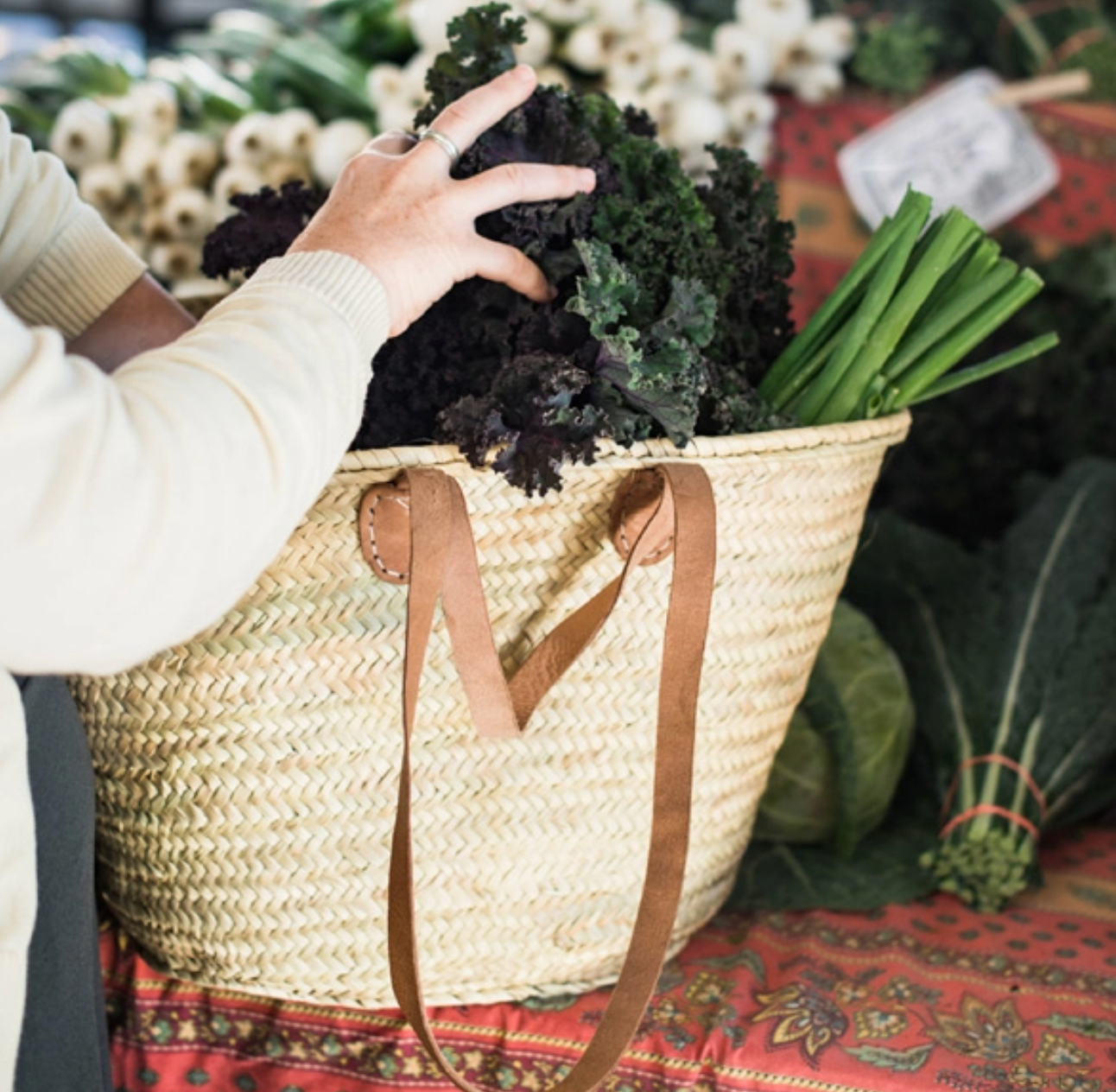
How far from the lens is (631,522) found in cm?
90

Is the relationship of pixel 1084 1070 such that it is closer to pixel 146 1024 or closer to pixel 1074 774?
pixel 1074 774

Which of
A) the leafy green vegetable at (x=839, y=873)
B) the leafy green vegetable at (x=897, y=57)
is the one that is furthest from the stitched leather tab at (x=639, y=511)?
the leafy green vegetable at (x=897, y=57)

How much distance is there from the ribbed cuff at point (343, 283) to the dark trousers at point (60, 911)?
31 centimetres

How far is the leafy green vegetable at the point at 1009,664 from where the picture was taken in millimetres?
1324

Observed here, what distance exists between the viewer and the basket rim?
2.78 feet

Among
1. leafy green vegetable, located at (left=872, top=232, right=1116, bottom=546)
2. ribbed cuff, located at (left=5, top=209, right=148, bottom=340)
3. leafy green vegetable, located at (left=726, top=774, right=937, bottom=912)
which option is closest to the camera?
ribbed cuff, located at (left=5, top=209, right=148, bottom=340)

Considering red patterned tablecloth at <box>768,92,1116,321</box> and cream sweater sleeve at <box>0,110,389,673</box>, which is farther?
red patterned tablecloth at <box>768,92,1116,321</box>

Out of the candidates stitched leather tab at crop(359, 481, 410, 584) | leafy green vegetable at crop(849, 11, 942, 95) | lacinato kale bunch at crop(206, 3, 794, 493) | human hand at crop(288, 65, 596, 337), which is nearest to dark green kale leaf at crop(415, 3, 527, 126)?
lacinato kale bunch at crop(206, 3, 794, 493)

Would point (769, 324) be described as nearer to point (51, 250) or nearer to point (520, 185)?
point (520, 185)

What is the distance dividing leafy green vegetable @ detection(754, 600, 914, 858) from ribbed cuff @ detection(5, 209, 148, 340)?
2.74ft

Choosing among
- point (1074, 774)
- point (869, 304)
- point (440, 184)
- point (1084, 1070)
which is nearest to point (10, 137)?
point (440, 184)

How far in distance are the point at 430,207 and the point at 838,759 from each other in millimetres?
812

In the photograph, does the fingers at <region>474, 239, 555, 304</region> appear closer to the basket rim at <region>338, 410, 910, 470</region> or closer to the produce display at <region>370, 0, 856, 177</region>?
the basket rim at <region>338, 410, 910, 470</region>

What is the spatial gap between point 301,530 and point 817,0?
1571 millimetres
